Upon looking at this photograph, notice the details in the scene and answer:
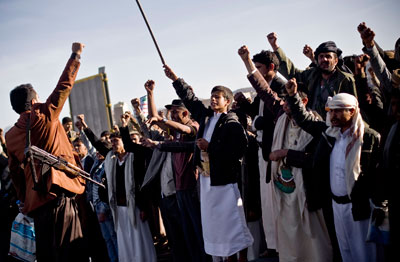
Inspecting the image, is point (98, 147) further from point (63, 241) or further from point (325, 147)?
point (325, 147)

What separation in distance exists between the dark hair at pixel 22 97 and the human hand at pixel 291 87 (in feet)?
9.24

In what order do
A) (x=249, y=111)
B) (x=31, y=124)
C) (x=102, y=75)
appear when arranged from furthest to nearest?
(x=102, y=75), (x=249, y=111), (x=31, y=124)

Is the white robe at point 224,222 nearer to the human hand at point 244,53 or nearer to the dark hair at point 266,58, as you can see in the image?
the human hand at point 244,53

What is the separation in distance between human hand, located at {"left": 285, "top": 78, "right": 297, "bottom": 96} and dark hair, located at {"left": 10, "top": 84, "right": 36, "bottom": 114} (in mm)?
2818

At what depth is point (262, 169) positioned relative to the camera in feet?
17.2

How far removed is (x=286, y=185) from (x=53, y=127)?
8.65 feet

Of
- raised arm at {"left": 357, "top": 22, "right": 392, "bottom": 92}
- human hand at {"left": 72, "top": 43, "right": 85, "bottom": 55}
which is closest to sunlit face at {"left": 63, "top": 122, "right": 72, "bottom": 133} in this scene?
human hand at {"left": 72, "top": 43, "right": 85, "bottom": 55}

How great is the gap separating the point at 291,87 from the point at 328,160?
31.9 inches

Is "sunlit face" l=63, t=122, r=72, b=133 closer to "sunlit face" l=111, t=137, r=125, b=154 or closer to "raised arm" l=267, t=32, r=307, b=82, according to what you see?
"sunlit face" l=111, t=137, r=125, b=154

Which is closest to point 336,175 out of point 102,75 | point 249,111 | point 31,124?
point 249,111

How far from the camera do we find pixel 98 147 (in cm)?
Answer: 728

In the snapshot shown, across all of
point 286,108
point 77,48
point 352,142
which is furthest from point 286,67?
point 77,48

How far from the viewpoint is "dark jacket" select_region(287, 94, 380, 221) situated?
3684 millimetres

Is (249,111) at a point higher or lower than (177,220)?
higher
